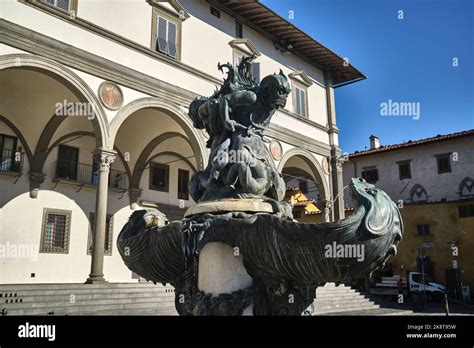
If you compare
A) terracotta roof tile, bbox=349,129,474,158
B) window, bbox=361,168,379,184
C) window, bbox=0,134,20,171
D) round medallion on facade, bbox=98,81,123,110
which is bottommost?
window, bbox=0,134,20,171

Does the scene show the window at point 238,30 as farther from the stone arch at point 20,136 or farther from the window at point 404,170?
the window at point 404,170

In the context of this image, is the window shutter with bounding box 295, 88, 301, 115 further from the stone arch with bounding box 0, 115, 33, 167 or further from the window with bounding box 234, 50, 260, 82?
the stone arch with bounding box 0, 115, 33, 167

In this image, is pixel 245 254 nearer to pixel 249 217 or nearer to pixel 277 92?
pixel 249 217

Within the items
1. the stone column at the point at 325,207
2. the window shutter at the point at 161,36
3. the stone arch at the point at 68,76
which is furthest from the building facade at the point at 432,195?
the stone arch at the point at 68,76

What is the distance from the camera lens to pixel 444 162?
2778 cm

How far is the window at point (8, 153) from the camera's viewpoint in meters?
14.4

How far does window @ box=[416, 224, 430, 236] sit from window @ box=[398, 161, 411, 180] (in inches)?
201

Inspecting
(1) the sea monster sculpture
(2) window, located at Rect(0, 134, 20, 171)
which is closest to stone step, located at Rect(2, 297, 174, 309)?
(2) window, located at Rect(0, 134, 20, 171)

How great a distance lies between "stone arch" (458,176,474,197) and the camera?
87.9ft

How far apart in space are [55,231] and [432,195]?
23.1 metres

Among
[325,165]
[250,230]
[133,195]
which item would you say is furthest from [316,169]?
[250,230]
